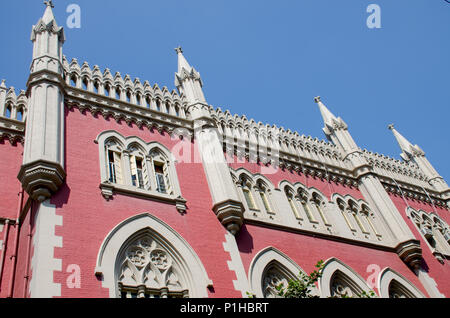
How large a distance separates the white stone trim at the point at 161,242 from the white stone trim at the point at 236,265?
0.91m

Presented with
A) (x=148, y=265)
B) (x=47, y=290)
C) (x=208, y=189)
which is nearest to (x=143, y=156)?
(x=208, y=189)

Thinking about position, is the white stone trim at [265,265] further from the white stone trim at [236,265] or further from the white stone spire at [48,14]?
the white stone spire at [48,14]

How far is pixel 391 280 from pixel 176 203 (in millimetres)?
8362

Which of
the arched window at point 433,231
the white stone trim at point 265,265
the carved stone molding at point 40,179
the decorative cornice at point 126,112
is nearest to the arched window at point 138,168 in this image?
the decorative cornice at point 126,112

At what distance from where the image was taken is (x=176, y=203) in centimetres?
1352

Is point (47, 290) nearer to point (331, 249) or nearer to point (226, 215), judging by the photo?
point (226, 215)

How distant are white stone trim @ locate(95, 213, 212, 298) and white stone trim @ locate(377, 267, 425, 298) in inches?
278

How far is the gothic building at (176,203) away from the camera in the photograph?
1120cm

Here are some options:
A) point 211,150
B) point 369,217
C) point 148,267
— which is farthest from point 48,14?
point 369,217

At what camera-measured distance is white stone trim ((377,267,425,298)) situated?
1595 cm

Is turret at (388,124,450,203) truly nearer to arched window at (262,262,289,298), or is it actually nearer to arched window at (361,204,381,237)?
arched window at (361,204,381,237)

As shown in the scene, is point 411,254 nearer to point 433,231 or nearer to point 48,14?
point 433,231

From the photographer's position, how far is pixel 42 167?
1142 cm
